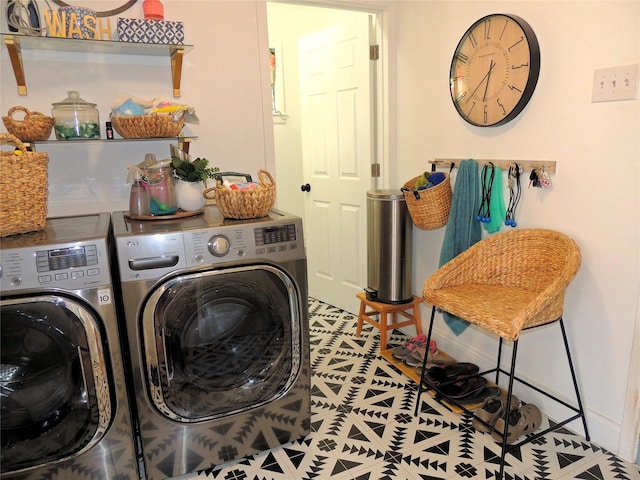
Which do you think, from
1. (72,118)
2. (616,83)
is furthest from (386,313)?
(72,118)

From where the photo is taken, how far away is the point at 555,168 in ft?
6.03

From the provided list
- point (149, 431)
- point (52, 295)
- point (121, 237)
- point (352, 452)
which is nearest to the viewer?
point (52, 295)

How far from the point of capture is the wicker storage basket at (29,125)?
1719 millimetres

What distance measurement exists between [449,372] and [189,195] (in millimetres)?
1514

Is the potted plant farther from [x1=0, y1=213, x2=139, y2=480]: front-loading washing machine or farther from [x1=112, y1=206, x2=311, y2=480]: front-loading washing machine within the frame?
[x1=0, y1=213, x2=139, y2=480]: front-loading washing machine

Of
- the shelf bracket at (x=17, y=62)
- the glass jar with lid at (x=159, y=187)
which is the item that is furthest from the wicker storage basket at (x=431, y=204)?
the shelf bracket at (x=17, y=62)

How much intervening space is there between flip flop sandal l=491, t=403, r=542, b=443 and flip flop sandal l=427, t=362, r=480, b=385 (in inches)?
12.3

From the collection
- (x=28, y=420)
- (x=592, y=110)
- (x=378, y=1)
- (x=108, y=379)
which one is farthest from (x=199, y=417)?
(x=378, y=1)

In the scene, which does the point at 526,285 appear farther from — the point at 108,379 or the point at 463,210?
the point at 108,379

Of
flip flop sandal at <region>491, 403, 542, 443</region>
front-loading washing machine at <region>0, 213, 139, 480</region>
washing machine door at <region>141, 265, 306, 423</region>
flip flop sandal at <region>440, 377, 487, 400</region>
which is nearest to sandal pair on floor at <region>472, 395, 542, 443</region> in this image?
flip flop sandal at <region>491, 403, 542, 443</region>

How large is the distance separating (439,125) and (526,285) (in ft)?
3.25

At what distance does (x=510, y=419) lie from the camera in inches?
73.2

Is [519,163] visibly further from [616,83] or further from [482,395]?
[482,395]

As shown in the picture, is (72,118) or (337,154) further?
(337,154)
